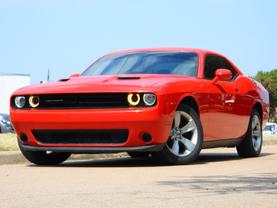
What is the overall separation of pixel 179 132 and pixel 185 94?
18.4 inches

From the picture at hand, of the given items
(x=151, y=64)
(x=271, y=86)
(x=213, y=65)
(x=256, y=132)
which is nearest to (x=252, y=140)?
(x=256, y=132)

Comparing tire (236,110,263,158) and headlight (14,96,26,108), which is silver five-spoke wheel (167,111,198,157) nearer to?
headlight (14,96,26,108)

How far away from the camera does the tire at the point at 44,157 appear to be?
33.6 ft

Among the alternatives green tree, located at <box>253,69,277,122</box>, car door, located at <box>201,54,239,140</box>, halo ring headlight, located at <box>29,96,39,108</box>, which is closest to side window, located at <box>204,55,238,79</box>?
car door, located at <box>201,54,239,140</box>

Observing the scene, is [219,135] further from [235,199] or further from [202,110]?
[235,199]

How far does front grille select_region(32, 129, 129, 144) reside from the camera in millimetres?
9516

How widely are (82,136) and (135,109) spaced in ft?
2.51

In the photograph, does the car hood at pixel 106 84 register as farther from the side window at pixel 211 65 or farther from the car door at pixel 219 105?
the side window at pixel 211 65

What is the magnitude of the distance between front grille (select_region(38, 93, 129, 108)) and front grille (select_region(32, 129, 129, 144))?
300 mm

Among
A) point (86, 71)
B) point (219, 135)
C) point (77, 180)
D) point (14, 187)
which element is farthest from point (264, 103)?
point (14, 187)

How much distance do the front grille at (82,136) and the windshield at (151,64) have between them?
1330 mm

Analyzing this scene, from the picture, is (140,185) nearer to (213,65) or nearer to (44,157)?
(44,157)

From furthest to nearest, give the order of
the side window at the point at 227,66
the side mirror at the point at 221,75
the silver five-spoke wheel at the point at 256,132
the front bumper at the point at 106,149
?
1. the silver five-spoke wheel at the point at 256,132
2. the side window at the point at 227,66
3. the side mirror at the point at 221,75
4. the front bumper at the point at 106,149

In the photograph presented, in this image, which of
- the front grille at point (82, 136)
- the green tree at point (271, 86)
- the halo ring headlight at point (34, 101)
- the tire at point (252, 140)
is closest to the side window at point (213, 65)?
the tire at point (252, 140)
